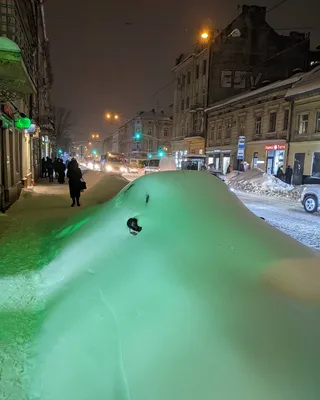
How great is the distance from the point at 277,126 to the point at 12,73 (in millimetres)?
25717

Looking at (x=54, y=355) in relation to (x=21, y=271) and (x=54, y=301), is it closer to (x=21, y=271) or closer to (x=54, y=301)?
(x=54, y=301)

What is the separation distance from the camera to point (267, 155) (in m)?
31.0

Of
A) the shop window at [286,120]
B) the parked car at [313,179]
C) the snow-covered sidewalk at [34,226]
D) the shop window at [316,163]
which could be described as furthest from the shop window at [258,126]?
the snow-covered sidewalk at [34,226]

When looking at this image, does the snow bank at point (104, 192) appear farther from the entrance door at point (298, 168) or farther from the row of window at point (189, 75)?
the row of window at point (189, 75)

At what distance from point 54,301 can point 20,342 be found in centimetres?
84

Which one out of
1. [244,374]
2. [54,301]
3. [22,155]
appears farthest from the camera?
[22,155]

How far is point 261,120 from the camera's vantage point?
105 ft

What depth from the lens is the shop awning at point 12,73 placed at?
685cm

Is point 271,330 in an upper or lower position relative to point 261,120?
lower

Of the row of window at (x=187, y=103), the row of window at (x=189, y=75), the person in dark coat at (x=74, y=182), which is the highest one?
the row of window at (x=189, y=75)

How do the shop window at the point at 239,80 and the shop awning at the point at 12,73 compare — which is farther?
the shop window at the point at 239,80

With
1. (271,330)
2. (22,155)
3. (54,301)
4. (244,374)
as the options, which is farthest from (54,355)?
(22,155)

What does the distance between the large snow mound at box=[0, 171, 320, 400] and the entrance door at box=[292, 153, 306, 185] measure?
913 inches

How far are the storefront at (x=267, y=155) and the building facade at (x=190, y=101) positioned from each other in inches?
404
